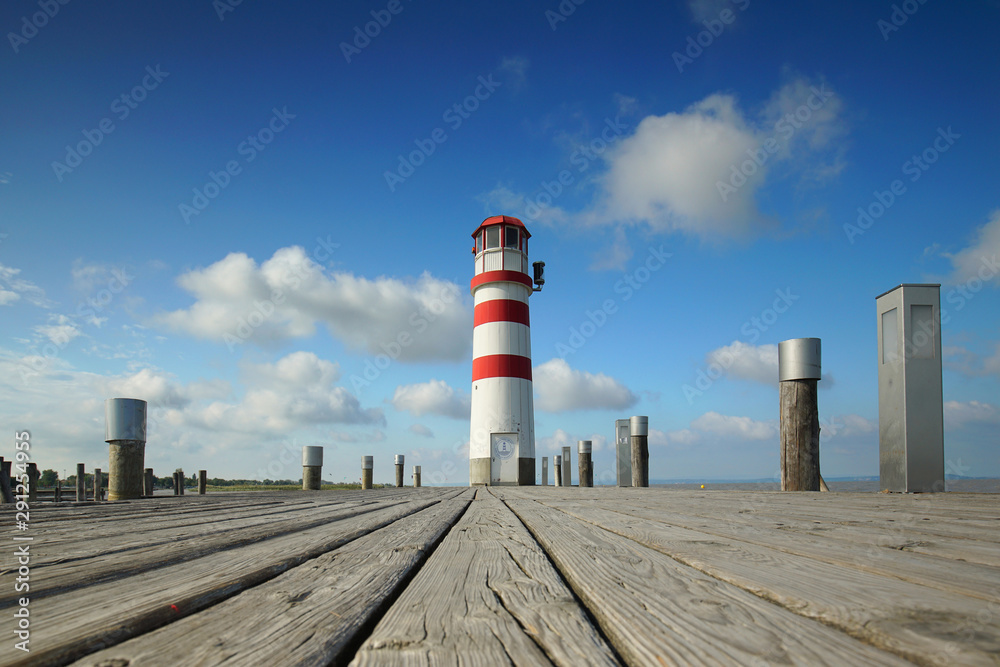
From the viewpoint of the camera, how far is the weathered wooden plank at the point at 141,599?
814mm

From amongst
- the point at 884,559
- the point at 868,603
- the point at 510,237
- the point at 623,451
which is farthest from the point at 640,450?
the point at 868,603

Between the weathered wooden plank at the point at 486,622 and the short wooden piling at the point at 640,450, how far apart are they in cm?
1172

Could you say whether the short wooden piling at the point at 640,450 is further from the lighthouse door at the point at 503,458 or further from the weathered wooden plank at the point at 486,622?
the weathered wooden plank at the point at 486,622

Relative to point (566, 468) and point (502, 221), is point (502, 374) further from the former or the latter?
point (566, 468)

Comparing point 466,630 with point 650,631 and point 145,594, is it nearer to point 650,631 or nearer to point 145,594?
point 650,631

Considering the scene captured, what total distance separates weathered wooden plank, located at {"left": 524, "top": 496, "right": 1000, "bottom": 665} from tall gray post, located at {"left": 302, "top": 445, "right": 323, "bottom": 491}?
42.5ft

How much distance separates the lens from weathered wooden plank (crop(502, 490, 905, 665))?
74 centimetres

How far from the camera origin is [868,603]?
3.08 ft

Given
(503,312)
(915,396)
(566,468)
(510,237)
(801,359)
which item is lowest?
(566,468)

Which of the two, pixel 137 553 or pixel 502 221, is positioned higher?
pixel 502 221

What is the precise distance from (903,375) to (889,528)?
301 cm

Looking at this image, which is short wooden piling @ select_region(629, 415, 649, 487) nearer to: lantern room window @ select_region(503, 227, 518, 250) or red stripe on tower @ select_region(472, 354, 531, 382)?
red stripe on tower @ select_region(472, 354, 531, 382)

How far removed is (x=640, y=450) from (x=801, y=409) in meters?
7.41

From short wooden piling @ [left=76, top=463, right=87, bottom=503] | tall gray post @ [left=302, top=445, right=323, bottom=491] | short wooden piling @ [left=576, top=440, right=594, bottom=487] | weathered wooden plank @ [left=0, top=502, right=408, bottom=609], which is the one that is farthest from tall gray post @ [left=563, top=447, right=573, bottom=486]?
weathered wooden plank @ [left=0, top=502, right=408, bottom=609]
